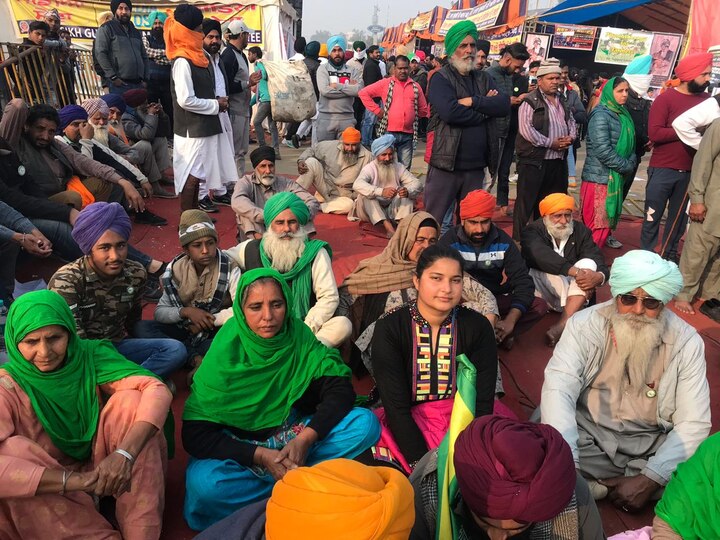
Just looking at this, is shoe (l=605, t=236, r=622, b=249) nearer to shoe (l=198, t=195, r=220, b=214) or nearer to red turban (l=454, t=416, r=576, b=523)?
shoe (l=198, t=195, r=220, b=214)

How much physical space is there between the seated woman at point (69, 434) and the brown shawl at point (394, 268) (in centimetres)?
163

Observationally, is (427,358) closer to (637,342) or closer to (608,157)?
(637,342)

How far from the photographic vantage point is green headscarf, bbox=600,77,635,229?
208 inches

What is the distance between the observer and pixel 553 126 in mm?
5227

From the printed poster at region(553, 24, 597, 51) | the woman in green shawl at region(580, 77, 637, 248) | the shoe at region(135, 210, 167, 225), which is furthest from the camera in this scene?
the printed poster at region(553, 24, 597, 51)

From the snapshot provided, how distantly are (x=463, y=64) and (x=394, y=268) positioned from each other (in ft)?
7.54

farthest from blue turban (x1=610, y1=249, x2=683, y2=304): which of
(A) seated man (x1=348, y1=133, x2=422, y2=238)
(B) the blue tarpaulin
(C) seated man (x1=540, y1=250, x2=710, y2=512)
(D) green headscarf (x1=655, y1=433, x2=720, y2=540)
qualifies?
(B) the blue tarpaulin

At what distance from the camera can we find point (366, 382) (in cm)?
358

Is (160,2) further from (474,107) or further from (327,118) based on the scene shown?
(474,107)

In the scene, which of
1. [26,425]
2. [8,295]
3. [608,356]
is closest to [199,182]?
[8,295]

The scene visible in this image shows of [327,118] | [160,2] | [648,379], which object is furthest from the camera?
[160,2]

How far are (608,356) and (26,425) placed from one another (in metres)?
2.59

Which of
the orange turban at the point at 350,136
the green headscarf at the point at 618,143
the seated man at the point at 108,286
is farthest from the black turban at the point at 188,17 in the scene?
the green headscarf at the point at 618,143

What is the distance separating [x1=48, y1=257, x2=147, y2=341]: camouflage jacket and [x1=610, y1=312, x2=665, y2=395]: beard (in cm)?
265
